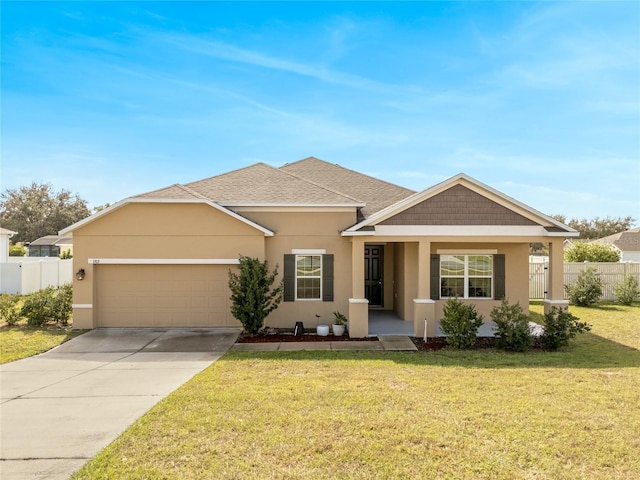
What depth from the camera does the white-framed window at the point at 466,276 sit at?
13.3 m

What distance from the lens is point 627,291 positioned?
18031 millimetres

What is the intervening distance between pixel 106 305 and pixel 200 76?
8696 millimetres

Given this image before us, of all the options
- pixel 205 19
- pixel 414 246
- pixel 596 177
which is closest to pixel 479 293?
pixel 414 246

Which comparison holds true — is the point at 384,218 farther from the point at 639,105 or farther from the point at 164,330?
the point at 639,105

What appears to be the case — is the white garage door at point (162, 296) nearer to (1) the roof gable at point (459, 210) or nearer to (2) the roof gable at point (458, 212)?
(1) the roof gable at point (459, 210)

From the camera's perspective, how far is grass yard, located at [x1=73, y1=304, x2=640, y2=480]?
4215 mm

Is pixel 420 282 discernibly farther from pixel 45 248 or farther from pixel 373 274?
pixel 45 248

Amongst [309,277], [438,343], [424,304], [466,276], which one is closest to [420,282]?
[424,304]

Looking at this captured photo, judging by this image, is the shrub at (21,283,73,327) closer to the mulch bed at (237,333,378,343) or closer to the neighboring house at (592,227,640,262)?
the mulch bed at (237,333,378,343)

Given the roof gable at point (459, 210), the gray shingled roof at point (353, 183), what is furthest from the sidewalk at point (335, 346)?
the gray shingled roof at point (353, 183)

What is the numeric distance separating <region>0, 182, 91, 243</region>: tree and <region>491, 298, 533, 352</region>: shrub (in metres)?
60.6

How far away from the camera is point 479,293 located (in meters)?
13.4

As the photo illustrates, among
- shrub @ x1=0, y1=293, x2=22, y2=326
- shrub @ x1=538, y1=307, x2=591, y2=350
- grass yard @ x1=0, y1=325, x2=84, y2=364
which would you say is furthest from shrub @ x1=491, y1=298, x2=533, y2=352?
shrub @ x1=0, y1=293, x2=22, y2=326

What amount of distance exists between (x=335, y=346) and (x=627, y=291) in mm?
15884
